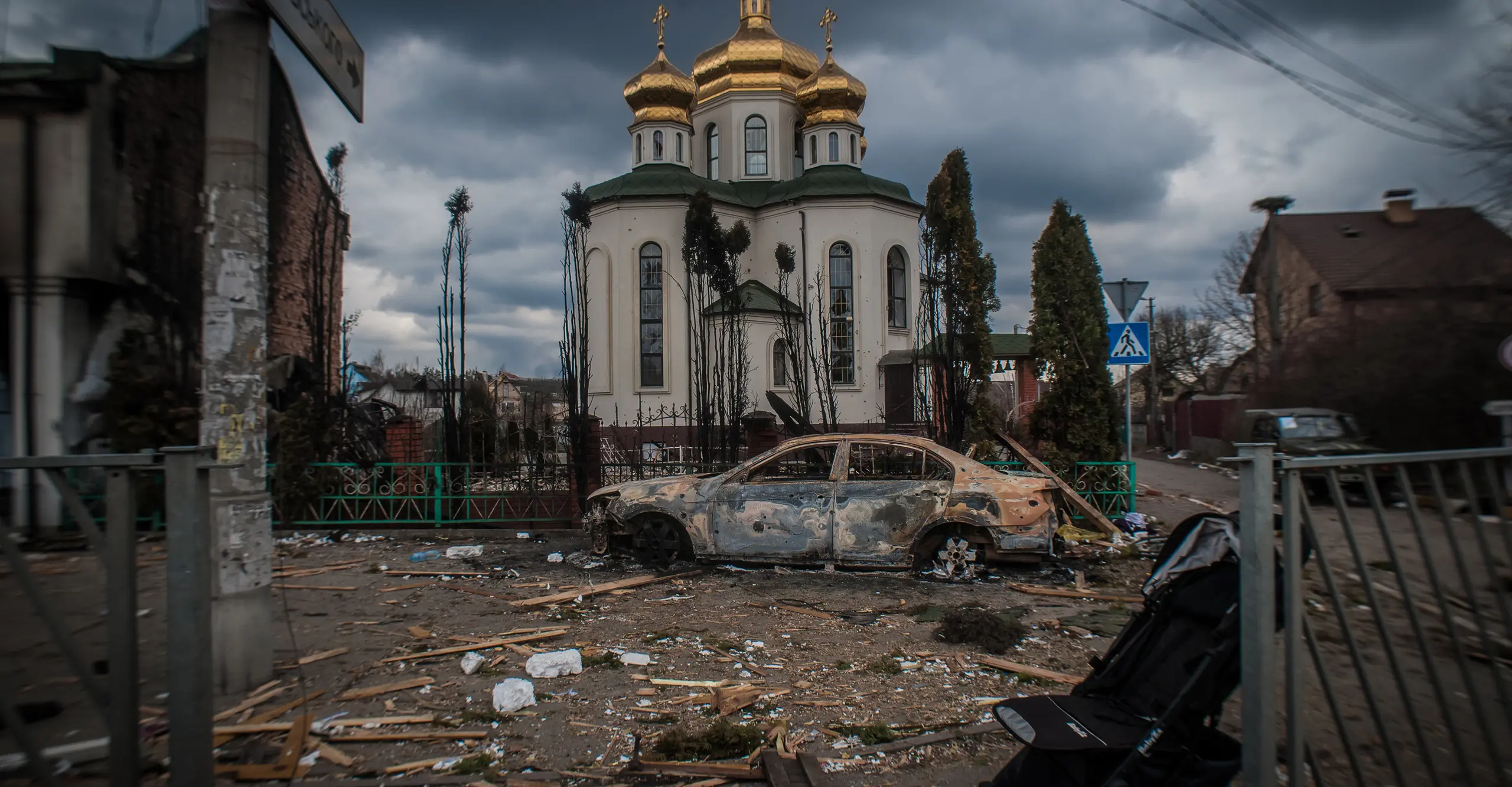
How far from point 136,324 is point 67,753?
9309mm

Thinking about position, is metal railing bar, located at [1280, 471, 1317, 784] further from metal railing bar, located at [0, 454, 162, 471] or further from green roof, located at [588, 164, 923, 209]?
green roof, located at [588, 164, 923, 209]

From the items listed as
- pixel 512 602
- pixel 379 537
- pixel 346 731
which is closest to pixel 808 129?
pixel 379 537

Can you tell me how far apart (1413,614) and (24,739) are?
456 centimetres

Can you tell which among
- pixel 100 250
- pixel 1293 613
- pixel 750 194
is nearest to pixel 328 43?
pixel 1293 613

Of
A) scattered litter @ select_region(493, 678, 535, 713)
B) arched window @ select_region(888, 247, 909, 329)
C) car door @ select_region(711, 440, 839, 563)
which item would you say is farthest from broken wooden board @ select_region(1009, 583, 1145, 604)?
arched window @ select_region(888, 247, 909, 329)

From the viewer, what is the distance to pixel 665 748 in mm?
4055

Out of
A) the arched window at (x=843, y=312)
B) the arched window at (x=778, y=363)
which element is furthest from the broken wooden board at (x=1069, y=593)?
the arched window at (x=843, y=312)

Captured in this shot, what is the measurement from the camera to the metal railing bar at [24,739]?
2.33 m

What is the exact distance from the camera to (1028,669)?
5.29m

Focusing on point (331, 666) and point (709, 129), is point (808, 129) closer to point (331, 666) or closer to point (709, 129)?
point (709, 129)

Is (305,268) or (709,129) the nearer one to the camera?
(305,268)

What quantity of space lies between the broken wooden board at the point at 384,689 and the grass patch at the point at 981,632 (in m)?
3.66

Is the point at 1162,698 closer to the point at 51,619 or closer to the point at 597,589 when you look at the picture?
the point at 51,619

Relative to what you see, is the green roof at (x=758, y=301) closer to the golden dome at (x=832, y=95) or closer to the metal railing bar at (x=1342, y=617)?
the golden dome at (x=832, y=95)
